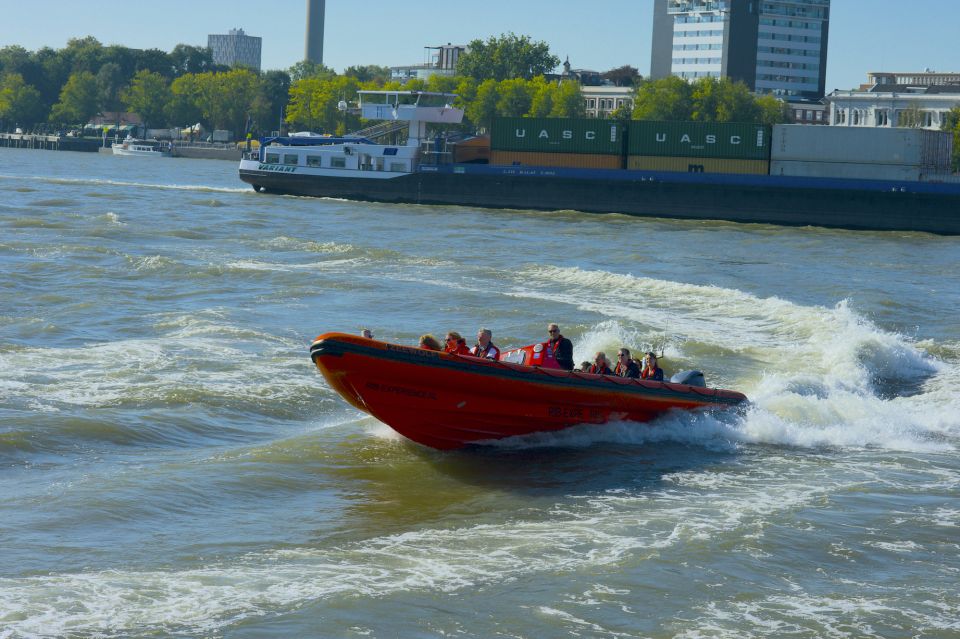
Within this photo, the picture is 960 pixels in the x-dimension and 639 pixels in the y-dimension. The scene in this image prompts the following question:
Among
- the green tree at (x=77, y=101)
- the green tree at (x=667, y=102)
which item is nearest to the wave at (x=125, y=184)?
the green tree at (x=667, y=102)

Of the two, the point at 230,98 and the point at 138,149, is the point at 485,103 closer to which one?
the point at 230,98

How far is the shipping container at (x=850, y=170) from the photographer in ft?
192

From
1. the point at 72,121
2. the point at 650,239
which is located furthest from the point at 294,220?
the point at 72,121

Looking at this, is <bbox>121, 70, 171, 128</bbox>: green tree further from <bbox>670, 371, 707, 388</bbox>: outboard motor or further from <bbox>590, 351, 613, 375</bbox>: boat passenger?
<bbox>590, 351, 613, 375</bbox>: boat passenger

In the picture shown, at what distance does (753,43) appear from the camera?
170m

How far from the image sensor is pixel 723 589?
9.38 metres

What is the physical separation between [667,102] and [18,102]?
4265 inches

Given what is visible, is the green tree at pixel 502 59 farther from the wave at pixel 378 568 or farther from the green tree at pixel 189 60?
the wave at pixel 378 568

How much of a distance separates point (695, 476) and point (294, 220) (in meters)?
38.7

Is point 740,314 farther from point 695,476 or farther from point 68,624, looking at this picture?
point 68,624

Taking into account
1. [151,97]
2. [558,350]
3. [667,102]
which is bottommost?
[558,350]

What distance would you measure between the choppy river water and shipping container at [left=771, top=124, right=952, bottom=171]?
1242 inches

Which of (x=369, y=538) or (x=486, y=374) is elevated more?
(x=486, y=374)

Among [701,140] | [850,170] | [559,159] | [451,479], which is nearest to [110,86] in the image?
[559,159]
